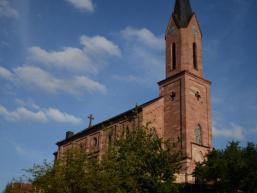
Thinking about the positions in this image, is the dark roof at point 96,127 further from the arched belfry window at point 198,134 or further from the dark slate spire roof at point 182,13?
the dark slate spire roof at point 182,13

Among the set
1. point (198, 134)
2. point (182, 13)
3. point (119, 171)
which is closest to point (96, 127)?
point (198, 134)

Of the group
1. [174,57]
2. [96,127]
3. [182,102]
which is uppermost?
[174,57]

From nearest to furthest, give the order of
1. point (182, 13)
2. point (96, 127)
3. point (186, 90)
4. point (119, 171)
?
point (119, 171)
point (186, 90)
point (182, 13)
point (96, 127)

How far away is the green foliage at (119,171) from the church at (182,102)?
1218 cm

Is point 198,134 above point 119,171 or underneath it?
above

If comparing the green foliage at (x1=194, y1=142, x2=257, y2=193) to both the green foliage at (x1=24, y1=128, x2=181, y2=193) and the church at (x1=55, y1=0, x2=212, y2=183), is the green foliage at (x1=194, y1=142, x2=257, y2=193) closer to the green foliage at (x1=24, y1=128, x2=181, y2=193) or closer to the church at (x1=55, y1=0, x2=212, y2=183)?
the green foliage at (x1=24, y1=128, x2=181, y2=193)

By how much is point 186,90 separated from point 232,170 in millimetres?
17780

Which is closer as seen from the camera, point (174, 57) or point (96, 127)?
point (174, 57)

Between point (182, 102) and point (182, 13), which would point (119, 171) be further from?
point (182, 13)

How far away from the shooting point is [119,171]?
29.2 m

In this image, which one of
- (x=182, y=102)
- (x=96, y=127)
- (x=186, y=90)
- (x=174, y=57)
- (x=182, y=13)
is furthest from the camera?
(x=96, y=127)

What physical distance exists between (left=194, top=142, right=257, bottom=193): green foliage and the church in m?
11.0

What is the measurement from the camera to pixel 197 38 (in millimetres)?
50469

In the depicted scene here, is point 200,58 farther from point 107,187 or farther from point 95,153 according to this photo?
point 107,187
